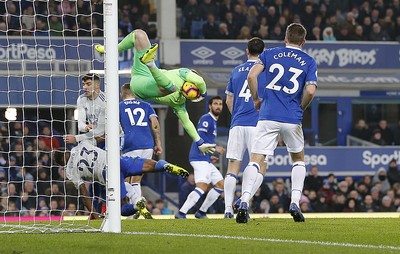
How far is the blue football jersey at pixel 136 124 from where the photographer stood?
A: 16.0m

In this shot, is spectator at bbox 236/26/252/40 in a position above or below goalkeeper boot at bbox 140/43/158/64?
above

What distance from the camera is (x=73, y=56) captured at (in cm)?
2773

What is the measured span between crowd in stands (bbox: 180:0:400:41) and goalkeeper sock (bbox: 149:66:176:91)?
16.9 m

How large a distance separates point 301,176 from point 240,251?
3.89m

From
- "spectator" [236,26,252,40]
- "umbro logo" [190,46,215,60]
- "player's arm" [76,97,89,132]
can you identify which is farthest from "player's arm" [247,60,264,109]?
"spectator" [236,26,252,40]

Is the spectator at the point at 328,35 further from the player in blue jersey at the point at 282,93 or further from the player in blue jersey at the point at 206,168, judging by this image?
the player in blue jersey at the point at 282,93

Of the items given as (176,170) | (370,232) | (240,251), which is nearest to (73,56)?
(176,170)

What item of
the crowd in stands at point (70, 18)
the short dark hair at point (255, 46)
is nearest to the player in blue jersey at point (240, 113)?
the short dark hair at point (255, 46)

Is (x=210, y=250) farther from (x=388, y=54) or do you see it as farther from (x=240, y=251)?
(x=388, y=54)

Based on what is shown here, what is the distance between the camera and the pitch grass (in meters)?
8.65

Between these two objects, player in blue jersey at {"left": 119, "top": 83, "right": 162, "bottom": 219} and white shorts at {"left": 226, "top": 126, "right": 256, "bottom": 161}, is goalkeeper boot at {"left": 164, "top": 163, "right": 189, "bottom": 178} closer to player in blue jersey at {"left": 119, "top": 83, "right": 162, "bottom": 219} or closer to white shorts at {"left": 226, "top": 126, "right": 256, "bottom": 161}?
white shorts at {"left": 226, "top": 126, "right": 256, "bottom": 161}

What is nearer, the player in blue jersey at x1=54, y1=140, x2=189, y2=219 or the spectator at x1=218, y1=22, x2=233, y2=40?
the player in blue jersey at x1=54, y1=140, x2=189, y2=219

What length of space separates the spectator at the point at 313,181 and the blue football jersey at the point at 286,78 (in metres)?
14.5

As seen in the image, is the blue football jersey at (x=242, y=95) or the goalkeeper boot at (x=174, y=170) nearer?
the goalkeeper boot at (x=174, y=170)
